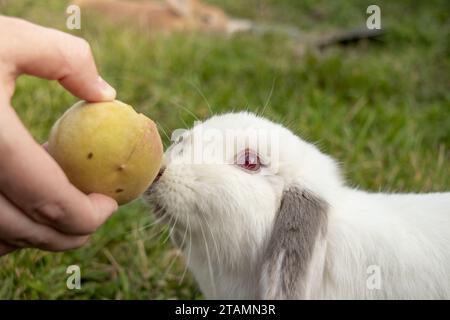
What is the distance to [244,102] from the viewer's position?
173 inches

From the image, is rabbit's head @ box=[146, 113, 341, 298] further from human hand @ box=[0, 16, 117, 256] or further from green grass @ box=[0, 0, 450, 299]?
green grass @ box=[0, 0, 450, 299]

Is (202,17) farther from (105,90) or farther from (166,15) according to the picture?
(105,90)

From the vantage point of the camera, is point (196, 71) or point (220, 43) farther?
point (220, 43)

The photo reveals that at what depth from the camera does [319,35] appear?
7.25m

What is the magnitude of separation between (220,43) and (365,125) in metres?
2.04

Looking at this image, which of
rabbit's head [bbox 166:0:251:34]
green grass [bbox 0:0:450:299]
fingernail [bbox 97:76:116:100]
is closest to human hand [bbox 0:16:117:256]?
fingernail [bbox 97:76:116:100]

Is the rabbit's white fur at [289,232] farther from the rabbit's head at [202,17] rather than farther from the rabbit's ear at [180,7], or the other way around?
the rabbit's ear at [180,7]

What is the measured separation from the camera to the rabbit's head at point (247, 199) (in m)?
2.05

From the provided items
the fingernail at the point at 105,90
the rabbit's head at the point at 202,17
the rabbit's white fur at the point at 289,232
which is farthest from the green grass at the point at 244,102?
the rabbit's head at the point at 202,17

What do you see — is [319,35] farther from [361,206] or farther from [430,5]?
[361,206]

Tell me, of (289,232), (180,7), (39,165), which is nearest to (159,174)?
(289,232)

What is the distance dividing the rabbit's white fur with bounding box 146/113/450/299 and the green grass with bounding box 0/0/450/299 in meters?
0.57

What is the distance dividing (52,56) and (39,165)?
35cm
